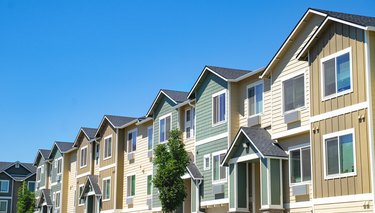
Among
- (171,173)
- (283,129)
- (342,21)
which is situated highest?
(342,21)

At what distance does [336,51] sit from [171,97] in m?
16.9

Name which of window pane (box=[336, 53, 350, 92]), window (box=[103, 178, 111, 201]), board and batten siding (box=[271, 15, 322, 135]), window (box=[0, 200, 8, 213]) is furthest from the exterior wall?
window (box=[0, 200, 8, 213])

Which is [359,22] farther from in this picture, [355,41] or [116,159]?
[116,159]

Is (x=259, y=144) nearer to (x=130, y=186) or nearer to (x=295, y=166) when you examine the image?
(x=295, y=166)

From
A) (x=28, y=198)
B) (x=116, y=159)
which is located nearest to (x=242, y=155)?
(x=116, y=159)

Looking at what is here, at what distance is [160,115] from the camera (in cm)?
4031

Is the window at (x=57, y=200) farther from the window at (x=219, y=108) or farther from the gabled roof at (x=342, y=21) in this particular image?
the gabled roof at (x=342, y=21)

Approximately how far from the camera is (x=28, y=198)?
65.1 metres

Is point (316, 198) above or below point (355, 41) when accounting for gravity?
below

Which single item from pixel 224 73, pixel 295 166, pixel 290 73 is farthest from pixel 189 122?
pixel 295 166

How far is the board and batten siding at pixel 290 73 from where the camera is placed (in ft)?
84.4

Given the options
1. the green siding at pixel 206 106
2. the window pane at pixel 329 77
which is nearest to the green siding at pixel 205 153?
the green siding at pixel 206 106

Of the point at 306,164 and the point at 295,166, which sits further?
the point at 295,166

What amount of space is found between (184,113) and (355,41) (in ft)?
54.7
